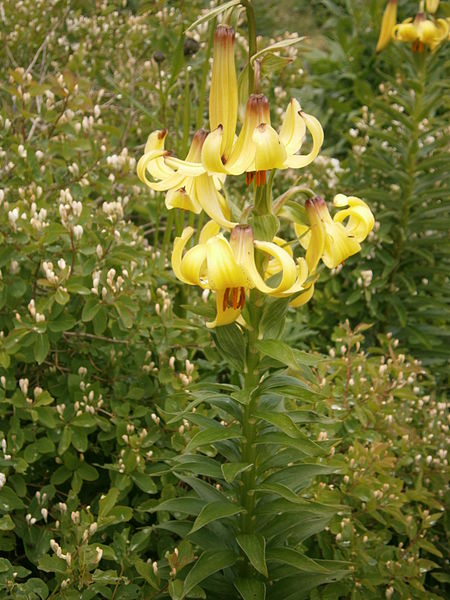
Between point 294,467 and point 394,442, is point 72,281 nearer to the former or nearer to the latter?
point 294,467

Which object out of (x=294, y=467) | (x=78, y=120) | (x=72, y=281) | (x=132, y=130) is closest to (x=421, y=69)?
(x=132, y=130)

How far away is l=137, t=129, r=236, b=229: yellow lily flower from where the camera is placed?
1.35 metres

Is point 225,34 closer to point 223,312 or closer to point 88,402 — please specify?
point 223,312

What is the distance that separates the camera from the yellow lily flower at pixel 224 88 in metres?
1.29

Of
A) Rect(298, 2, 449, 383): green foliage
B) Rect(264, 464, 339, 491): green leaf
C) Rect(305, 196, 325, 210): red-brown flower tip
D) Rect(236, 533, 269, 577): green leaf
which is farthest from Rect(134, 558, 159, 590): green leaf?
Rect(298, 2, 449, 383): green foliage

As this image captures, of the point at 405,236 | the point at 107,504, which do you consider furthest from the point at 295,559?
the point at 405,236

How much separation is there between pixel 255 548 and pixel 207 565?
0.44 feet

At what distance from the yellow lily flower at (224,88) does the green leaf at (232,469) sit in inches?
24.6

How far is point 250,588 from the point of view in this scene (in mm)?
1629

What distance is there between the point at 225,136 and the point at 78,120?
1393mm

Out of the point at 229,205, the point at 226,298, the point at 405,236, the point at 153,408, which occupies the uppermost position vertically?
the point at 229,205

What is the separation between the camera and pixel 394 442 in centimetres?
227

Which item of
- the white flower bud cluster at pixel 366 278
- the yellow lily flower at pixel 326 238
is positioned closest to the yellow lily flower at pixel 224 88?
the yellow lily flower at pixel 326 238

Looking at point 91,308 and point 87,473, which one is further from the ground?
point 91,308
